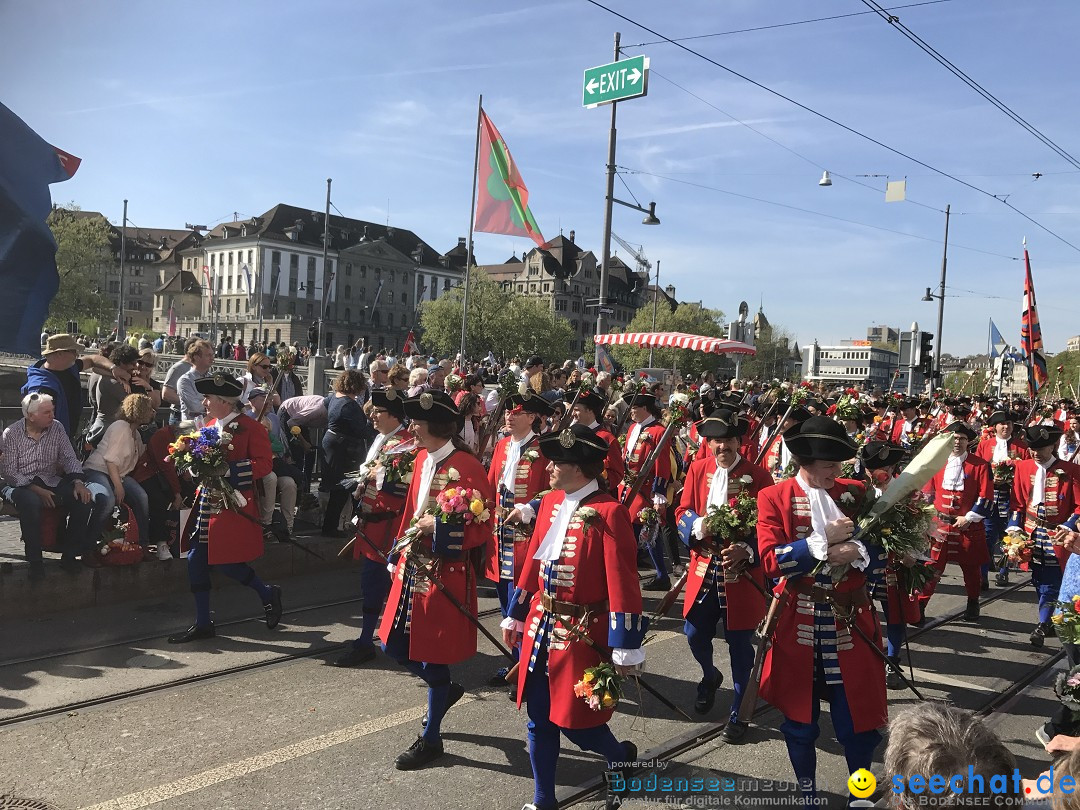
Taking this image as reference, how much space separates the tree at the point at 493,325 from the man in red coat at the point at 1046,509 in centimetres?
6664

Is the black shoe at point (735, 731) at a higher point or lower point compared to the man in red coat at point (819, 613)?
lower

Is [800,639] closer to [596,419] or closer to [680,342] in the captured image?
[596,419]

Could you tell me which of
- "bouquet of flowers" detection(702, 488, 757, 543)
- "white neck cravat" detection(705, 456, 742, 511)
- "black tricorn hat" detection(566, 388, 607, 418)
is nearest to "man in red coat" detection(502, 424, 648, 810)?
"bouquet of flowers" detection(702, 488, 757, 543)

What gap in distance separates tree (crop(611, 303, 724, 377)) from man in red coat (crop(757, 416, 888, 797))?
229 feet

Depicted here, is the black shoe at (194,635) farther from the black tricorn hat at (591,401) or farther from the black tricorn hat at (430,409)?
the black tricorn hat at (591,401)

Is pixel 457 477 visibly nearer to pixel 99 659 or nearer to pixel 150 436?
pixel 99 659

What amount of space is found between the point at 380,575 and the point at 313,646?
893 millimetres

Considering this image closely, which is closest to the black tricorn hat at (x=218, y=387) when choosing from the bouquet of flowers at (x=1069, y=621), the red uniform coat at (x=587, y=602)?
the red uniform coat at (x=587, y=602)

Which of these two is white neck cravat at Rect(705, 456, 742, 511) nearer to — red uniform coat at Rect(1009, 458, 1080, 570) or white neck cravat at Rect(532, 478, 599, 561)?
white neck cravat at Rect(532, 478, 599, 561)

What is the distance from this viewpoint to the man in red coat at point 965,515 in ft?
28.0

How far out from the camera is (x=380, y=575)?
663cm

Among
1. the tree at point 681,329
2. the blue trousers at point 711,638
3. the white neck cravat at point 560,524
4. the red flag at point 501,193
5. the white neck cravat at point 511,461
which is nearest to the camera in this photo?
the white neck cravat at point 560,524

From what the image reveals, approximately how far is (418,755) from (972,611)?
20.8ft

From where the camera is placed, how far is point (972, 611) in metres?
8.73
